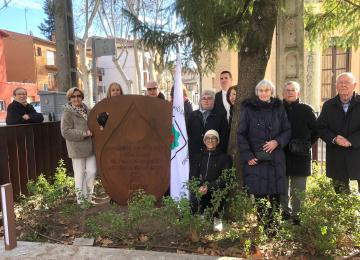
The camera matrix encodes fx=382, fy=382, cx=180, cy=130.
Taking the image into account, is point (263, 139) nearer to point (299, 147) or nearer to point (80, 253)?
point (299, 147)

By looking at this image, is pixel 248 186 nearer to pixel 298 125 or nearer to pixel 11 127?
pixel 298 125

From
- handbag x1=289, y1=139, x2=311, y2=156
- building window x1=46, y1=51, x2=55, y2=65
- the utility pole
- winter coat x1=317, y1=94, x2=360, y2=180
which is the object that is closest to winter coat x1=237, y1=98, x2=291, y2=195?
handbag x1=289, y1=139, x2=311, y2=156

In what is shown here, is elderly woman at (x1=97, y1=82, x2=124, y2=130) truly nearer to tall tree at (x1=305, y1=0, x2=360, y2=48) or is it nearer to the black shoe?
the black shoe

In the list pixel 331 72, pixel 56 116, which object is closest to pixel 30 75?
pixel 331 72

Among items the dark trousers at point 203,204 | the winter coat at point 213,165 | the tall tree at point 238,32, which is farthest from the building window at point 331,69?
the dark trousers at point 203,204

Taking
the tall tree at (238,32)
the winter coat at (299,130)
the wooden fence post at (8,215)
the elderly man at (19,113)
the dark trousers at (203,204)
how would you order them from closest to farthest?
the wooden fence post at (8,215)
the winter coat at (299,130)
the dark trousers at (203,204)
the tall tree at (238,32)
the elderly man at (19,113)

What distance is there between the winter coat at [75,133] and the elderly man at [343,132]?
10.3 feet

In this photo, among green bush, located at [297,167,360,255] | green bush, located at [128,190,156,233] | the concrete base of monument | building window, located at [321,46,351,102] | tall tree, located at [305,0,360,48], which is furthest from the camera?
building window, located at [321,46,351,102]

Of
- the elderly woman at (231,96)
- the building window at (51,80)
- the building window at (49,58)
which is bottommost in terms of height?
the elderly woman at (231,96)

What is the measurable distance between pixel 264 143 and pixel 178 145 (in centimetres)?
123

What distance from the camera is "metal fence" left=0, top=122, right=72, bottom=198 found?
18.1 feet

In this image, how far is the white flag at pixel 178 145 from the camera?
4.93 meters

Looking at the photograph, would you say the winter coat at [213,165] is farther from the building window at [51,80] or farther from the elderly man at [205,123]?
the building window at [51,80]

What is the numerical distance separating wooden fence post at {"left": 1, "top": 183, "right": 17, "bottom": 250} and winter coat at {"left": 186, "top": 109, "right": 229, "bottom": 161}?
218 centimetres
